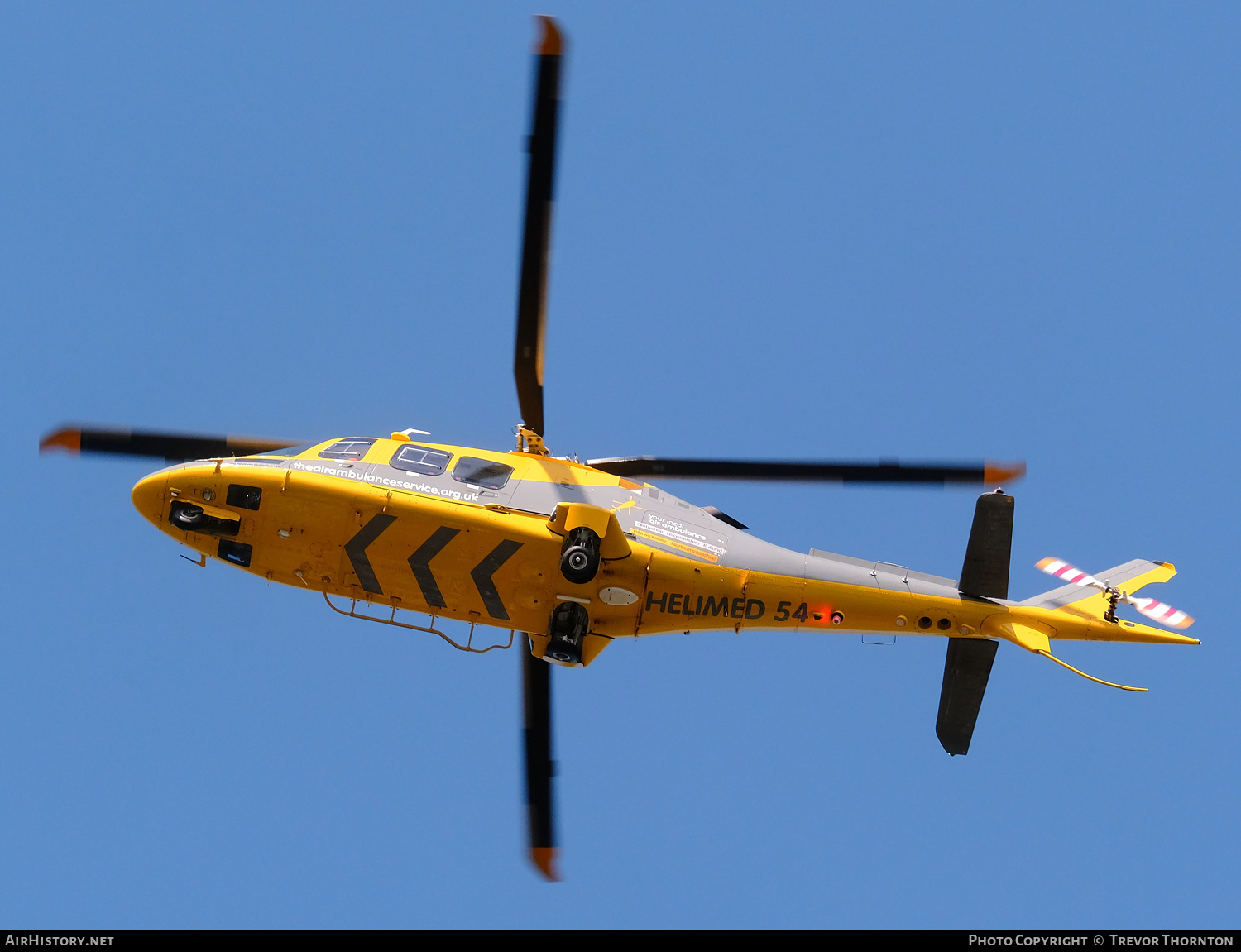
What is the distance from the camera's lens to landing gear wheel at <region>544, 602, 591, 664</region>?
555 inches

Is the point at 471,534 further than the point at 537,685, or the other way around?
the point at 537,685

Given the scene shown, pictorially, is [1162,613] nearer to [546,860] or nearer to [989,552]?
[989,552]

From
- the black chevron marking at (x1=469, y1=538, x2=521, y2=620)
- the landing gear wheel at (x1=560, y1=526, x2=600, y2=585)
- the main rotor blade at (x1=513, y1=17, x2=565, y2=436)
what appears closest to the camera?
the main rotor blade at (x1=513, y1=17, x2=565, y2=436)

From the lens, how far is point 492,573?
46.3ft

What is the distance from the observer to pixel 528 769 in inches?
634

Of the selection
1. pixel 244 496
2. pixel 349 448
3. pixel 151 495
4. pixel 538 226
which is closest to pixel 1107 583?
pixel 538 226

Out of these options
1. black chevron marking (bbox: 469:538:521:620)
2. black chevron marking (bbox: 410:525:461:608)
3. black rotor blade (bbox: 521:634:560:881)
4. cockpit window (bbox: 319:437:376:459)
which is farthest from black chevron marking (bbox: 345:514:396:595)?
black rotor blade (bbox: 521:634:560:881)

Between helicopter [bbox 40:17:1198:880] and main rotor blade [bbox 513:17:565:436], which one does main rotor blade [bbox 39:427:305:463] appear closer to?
helicopter [bbox 40:17:1198:880]

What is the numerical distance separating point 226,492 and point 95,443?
1761 millimetres

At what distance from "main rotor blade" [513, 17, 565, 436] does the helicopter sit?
4.2 inches

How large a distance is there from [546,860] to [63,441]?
888cm

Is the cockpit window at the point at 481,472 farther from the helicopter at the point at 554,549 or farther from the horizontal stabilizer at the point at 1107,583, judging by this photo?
the horizontal stabilizer at the point at 1107,583
